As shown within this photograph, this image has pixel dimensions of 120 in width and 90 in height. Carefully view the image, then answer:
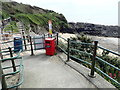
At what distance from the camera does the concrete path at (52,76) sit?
3215 millimetres

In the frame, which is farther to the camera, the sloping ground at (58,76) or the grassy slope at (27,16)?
Answer: the grassy slope at (27,16)

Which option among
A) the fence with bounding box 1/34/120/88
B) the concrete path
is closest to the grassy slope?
the fence with bounding box 1/34/120/88

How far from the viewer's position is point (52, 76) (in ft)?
12.2

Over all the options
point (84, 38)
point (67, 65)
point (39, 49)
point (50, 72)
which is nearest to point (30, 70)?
point (50, 72)

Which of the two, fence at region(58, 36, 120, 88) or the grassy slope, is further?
the grassy slope

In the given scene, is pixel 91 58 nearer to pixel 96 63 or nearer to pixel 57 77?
pixel 96 63

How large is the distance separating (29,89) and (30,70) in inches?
50.2

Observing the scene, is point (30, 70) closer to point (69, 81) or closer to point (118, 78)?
point (69, 81)

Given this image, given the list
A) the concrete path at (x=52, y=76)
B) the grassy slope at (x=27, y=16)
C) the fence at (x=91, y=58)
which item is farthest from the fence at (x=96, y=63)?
the grassy slope at (x=27, y=16)

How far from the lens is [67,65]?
4516mm

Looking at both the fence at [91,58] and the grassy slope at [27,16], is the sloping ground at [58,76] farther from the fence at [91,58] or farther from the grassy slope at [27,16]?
the grassy slope at [27,16]

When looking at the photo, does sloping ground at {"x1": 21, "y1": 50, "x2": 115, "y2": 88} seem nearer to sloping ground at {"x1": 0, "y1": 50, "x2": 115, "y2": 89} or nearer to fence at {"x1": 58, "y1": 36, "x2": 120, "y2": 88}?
sloping ground at {"x1": 0, "y1": 50, "x2": 115, "y2": 89}

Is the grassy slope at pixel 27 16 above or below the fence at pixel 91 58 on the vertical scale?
above

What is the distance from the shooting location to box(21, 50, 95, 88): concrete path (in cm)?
321
